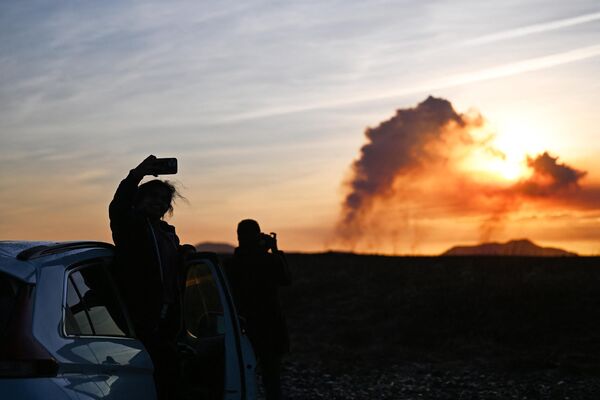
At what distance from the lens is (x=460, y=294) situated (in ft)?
81.4

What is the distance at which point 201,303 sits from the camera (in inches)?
308

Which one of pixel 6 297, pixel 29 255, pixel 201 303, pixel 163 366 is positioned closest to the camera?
pixel 6 297

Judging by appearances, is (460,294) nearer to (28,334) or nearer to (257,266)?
(257,266)

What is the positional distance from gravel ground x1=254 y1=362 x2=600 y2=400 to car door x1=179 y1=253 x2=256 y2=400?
8.08 meters

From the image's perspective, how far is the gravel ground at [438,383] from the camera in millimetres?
15773

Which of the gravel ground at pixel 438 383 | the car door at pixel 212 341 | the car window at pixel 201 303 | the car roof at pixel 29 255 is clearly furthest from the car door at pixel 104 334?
the gravel ground at pixel 438 383

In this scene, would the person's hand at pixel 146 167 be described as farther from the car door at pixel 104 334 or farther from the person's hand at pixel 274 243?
the person's hand at pixel 274 243

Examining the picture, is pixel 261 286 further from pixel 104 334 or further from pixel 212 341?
pixel 104 334

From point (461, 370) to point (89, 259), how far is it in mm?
13804

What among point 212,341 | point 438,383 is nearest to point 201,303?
point 212,341

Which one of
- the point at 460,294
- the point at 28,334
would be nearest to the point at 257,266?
the point at 28,334

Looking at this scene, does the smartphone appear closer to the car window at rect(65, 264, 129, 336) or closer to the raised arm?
the raised arm

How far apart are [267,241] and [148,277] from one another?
4.25m

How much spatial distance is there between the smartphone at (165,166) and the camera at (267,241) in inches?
163
